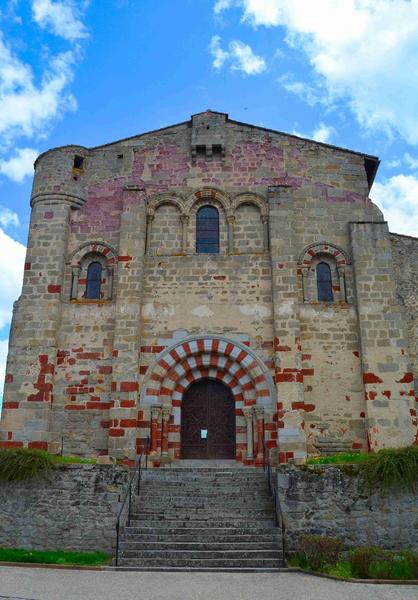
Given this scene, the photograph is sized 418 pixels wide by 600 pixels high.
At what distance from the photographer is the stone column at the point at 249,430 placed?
15826mm

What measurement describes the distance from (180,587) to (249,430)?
7342mm

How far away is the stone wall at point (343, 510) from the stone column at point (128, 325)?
529 centimetres

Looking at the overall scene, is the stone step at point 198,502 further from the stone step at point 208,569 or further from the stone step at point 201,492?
the stone step at point 208,569

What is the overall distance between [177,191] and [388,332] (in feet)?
26.1

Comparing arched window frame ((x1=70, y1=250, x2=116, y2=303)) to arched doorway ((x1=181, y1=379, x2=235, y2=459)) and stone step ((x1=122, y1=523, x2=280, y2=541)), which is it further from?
stone step ((x1=122, y1=523, x2=280, y2=541))

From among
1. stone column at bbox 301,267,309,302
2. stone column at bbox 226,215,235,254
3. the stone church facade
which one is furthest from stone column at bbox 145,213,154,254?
stone column at bbox 301,267,309,302

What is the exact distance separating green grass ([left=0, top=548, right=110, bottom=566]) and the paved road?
75cm

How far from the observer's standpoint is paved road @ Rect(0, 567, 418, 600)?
8258mm

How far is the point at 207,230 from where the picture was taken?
60.8ft

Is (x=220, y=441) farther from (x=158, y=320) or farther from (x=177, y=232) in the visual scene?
(x=177, y=232)

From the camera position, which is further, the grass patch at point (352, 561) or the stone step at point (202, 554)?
the stone step at point (202, 554)

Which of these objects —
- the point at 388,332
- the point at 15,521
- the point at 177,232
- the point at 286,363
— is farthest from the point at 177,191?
the point at 15,521

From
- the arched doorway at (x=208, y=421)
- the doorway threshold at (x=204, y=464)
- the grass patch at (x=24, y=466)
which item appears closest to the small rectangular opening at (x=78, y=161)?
the arched doorway at (x=208, y=421)

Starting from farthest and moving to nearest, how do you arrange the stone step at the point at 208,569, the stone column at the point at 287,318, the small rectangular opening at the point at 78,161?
the small rectangular opening at the point at 78,161
the stone column at the point at 287,318
the stone step at the point at 208,569
